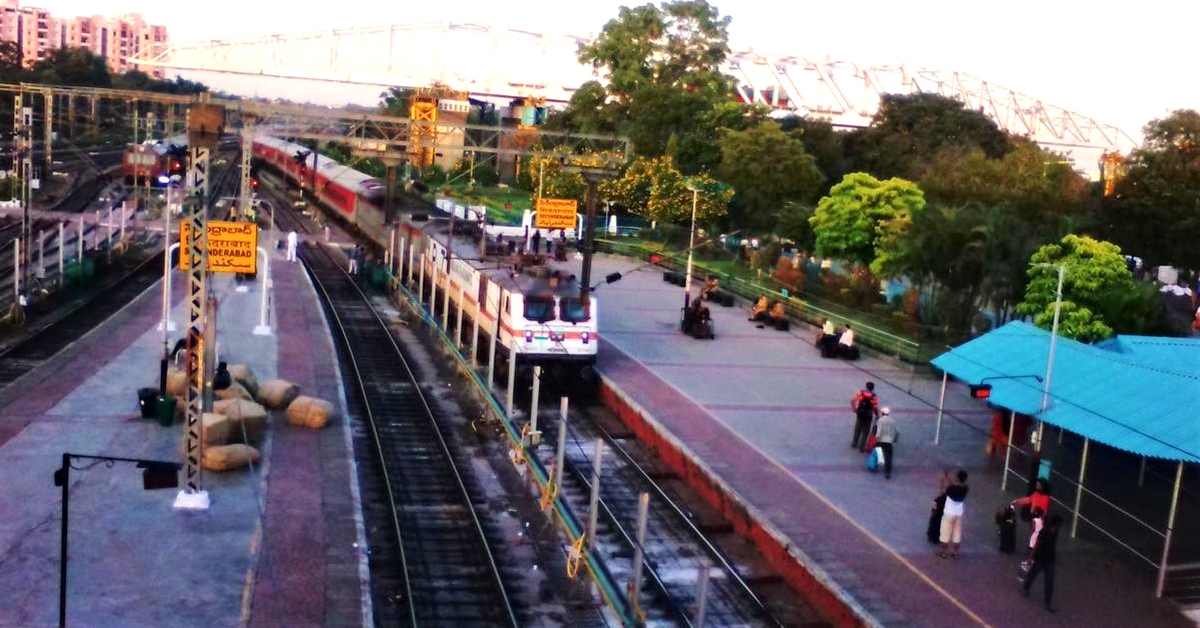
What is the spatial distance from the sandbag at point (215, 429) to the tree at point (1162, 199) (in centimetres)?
3057

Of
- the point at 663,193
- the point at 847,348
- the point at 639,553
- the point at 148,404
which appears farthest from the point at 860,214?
the point at 639,553

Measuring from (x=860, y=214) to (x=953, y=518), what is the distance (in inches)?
892

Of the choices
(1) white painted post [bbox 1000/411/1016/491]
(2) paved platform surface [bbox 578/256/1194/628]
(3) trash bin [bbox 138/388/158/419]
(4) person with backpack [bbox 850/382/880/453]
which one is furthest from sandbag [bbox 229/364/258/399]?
(1) white painted post [bbox 1000/411/1016/491]

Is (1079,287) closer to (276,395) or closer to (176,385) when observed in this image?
(276,395)

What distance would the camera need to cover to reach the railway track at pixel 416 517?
40.4 ft

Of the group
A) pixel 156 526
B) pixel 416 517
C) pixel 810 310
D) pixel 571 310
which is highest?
pixel 571 310

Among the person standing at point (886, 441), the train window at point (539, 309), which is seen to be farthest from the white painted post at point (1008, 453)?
the train window at point (539, 309)

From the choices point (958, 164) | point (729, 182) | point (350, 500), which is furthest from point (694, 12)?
point (350, 500)

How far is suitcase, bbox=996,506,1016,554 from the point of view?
13.8 meters

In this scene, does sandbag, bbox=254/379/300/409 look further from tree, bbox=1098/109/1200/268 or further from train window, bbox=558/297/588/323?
tree, bbox=1098/109/1200/268

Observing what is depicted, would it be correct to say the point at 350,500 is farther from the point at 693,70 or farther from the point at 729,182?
the point at 693,70

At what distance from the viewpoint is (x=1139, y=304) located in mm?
23125

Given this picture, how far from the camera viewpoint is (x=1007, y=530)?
544 inches

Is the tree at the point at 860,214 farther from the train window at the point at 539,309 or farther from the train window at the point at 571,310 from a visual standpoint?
the train window at the point at 539,309
